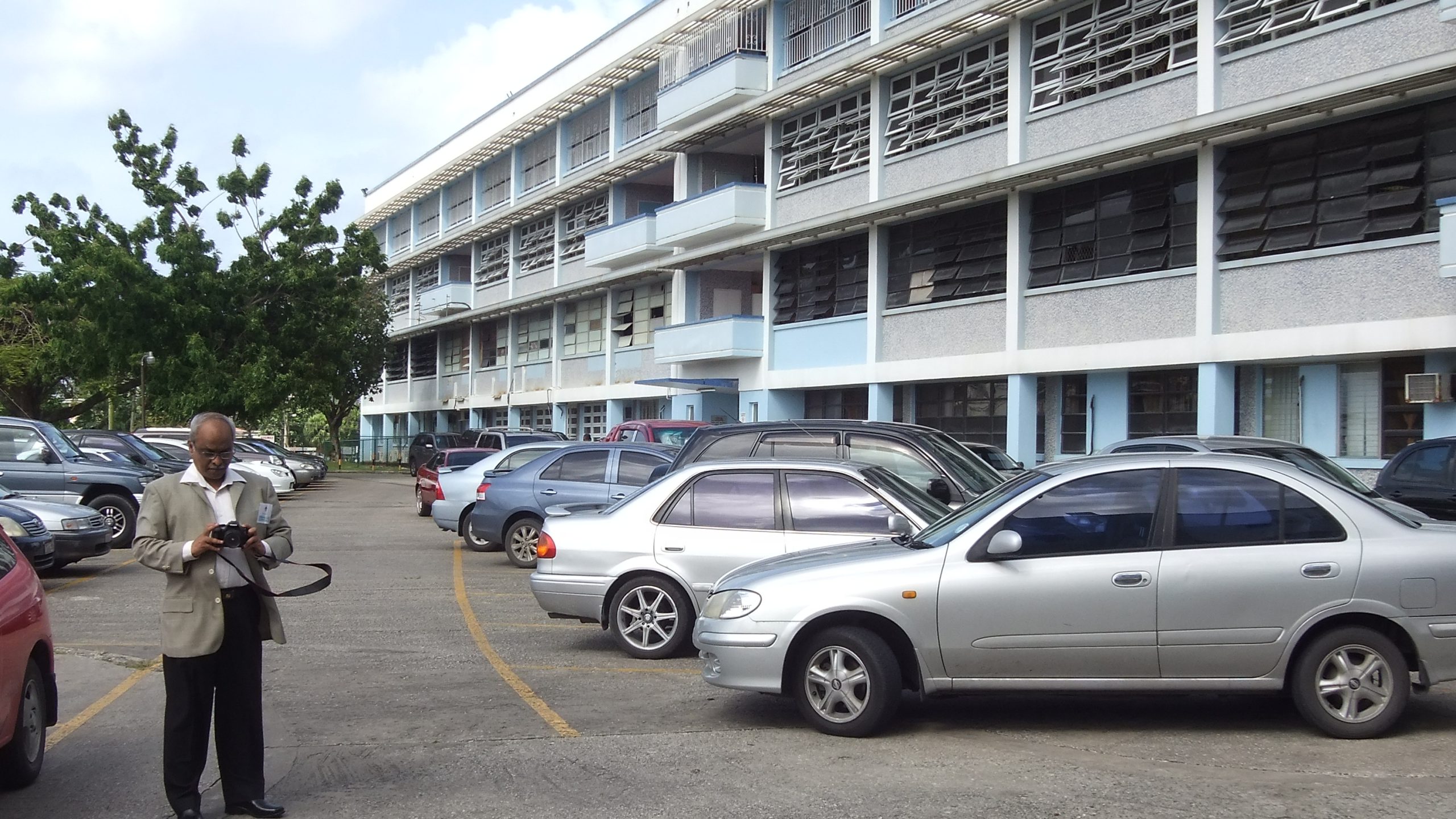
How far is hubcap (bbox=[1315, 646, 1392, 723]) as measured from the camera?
7320 mm

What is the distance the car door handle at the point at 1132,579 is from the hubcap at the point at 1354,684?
1.04 metres

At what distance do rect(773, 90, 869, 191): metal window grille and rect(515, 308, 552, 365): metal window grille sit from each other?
55.8ft

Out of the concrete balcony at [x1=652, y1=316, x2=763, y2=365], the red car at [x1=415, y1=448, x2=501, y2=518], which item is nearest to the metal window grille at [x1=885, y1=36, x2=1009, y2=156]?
the concrete balcony at [x1=652, y1=316, x2=763, y2=365]

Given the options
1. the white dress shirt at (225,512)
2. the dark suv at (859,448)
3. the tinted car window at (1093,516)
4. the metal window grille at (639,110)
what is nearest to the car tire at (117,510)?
the dark suv at (859,448)

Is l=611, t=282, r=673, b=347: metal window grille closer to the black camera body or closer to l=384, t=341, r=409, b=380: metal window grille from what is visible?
l=384, t=341, r=409, b=380: metal window grille

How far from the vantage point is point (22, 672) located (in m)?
6.45

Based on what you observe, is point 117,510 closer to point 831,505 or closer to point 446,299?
point 831,505

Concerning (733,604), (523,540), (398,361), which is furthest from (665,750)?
(398,361)

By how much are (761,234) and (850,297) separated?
10.9 ft

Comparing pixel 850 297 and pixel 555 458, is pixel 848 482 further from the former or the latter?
pixel 850 297

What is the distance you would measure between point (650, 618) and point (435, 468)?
17.1 meters

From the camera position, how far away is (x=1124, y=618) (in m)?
7.41

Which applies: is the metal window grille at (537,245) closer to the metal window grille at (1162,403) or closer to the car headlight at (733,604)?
the metal window grille at (1162,403)

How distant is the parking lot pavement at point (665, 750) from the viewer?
6301 mm
